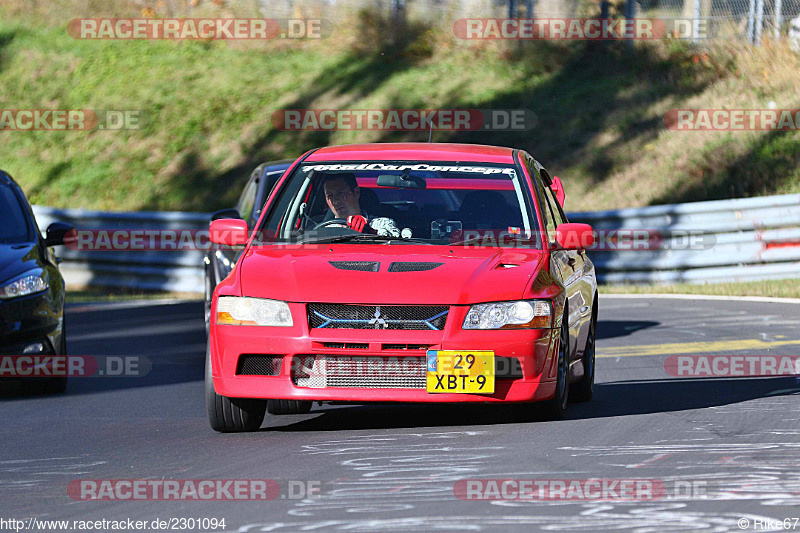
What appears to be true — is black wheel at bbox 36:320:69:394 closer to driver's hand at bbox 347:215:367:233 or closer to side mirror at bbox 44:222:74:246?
side mirror at bbox 44:222:74:246

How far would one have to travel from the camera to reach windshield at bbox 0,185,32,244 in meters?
10.5

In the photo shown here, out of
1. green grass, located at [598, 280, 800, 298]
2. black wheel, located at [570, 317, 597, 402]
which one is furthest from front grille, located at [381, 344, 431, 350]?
green grass, located at [598, 280, 800, 298]

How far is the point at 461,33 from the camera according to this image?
30.0m

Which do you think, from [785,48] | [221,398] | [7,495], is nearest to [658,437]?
[221,398]

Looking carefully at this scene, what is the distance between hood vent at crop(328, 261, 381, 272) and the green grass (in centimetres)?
1078

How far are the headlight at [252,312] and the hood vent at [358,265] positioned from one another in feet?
1.36

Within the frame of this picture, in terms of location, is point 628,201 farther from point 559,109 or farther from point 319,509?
point 319,509

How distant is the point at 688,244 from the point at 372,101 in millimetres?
10679

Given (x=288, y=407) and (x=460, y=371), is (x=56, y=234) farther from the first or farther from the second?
(x=460, y=371)

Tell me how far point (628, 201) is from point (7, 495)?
57.9ft

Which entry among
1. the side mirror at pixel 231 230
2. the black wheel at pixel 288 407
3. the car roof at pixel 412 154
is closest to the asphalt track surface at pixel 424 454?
the black wheel at pixel 288 407

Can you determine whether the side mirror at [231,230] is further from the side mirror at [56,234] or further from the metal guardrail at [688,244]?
the metal guardrail at [688,244]

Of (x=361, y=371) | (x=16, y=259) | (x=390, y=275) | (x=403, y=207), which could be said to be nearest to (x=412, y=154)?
(x=403, y=207)

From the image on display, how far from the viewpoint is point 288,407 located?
8680mm
